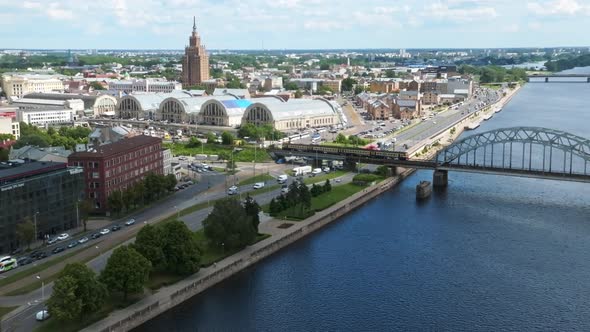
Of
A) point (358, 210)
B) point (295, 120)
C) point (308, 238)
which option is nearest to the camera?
point (308, 238)

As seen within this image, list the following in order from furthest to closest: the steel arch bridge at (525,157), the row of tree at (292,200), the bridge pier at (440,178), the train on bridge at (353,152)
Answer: the train on bridge at (353,152)
the bridge pier at (440,178)
the steel arch bridge at (525,157)
the row of tree at (292,200)

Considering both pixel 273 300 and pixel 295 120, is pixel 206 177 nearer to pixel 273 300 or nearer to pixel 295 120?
pixel 273 300

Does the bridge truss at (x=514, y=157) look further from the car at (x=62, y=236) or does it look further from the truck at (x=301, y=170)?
the car at (x=62, y=236)

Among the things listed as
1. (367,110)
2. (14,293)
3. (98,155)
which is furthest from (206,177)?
(367,110)

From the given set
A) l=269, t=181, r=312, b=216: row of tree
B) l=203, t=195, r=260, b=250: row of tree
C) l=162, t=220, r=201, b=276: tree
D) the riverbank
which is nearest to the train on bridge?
the riverbank

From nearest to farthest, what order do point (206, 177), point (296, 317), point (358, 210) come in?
point (296, 317) < point (358, 210) < point (206, 177)

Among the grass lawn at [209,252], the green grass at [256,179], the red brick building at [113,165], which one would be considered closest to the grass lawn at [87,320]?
the grass lawn at [209,252]
